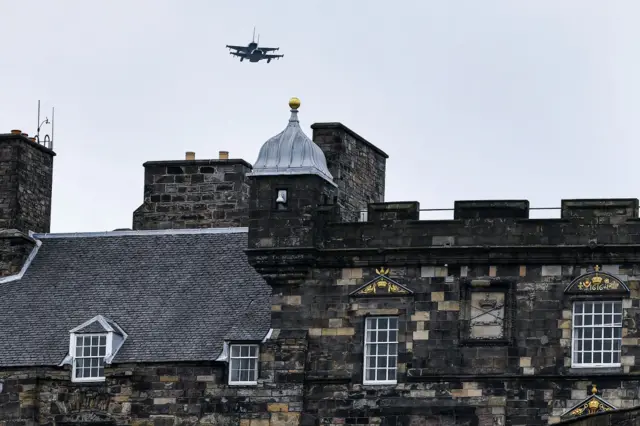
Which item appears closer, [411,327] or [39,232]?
[411,327]

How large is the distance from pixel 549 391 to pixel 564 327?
68.9 inches

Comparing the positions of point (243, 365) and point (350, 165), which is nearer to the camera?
point (243, 365)

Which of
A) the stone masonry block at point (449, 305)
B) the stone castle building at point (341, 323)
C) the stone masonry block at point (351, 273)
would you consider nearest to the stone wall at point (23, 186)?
the stone castle building at point (341, 323)

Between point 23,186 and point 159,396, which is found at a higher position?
point 23,186

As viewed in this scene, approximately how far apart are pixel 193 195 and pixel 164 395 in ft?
36.5

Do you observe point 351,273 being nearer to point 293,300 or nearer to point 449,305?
point 293,300

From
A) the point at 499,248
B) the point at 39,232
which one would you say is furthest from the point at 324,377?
the point at 39,232

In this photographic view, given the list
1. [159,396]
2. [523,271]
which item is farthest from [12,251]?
[523,271]

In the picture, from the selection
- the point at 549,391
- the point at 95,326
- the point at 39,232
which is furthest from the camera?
the point at 39,232

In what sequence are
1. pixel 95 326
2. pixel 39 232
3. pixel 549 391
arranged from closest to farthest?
pixel 549 391 → pixel 95 326 → pixel 39 232

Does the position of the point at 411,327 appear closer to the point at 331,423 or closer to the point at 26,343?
the point at 331,423

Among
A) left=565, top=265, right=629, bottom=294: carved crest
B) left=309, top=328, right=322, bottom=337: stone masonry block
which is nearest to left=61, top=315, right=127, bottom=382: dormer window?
left=309, top=328, right=322, bottom=337: stone masonry block

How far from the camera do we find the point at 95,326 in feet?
254

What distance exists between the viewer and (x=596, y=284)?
72.9 metres
